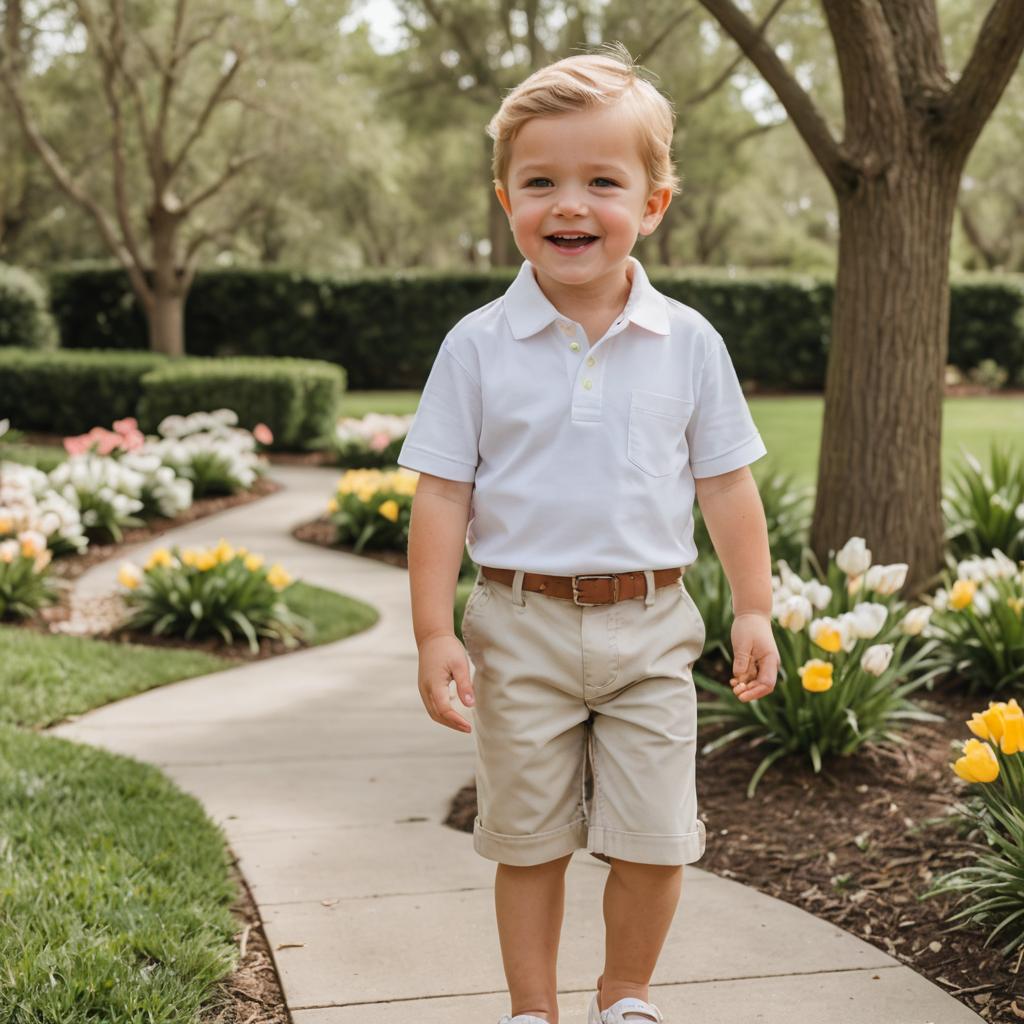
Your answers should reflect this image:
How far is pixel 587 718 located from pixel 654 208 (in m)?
0.88

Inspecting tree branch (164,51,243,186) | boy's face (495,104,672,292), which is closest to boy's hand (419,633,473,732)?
boy's face (495,104,672,292)

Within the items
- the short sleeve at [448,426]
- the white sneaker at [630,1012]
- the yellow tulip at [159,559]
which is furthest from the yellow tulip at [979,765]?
the yellow tulip at [159,559]

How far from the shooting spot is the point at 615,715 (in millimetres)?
2098

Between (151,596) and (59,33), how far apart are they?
52.2ft

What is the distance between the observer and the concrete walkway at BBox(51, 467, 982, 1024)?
96.3 inches

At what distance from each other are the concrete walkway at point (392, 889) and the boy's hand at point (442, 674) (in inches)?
27.6

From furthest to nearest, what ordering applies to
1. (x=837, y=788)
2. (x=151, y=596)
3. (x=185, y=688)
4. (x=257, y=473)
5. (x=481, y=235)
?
(x=481, y=235), (x=257, y=473), (x=151, y=596), (x=185, y=688), (x=837, y=788)

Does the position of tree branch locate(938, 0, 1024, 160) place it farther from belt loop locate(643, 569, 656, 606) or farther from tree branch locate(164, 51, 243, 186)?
tree branch locate(164, 51, 243, 186)

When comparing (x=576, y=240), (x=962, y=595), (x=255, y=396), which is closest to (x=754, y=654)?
(x=576, y=240)

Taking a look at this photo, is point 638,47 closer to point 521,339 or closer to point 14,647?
point 14,647

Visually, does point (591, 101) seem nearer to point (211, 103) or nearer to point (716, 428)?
point (716, 428)

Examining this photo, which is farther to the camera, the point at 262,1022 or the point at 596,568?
the point at 262,1022

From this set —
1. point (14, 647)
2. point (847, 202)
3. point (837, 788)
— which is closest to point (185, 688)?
point (14, 647)

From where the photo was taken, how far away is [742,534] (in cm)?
219
